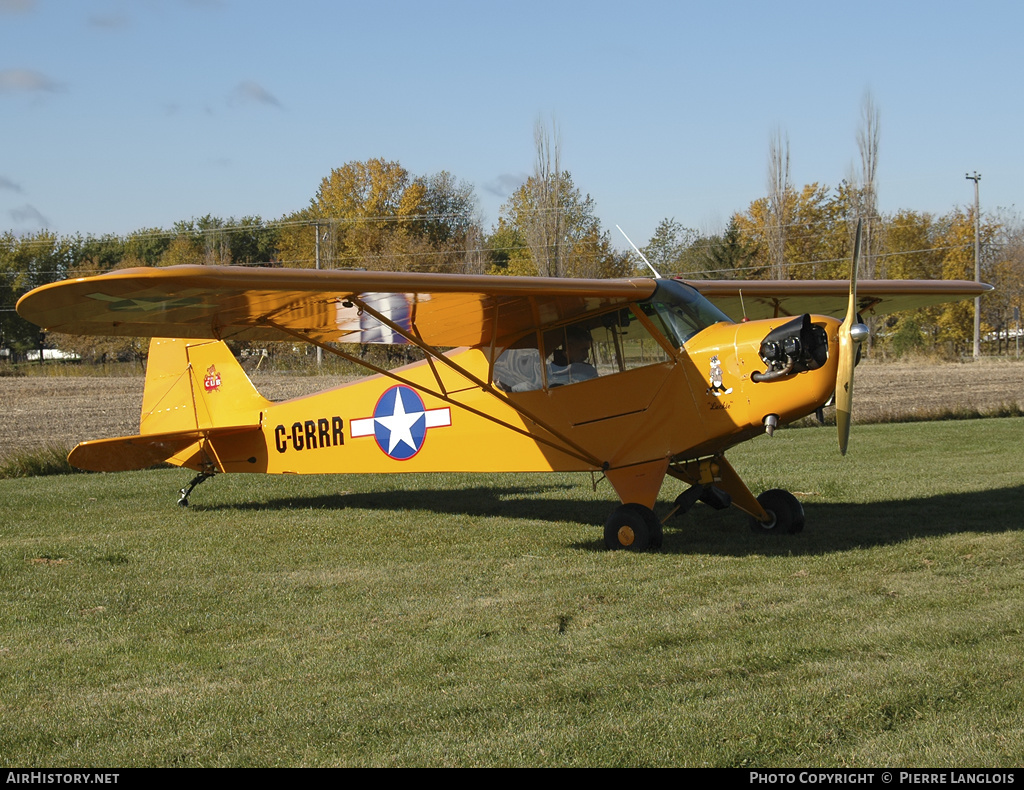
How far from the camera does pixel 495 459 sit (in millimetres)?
10000

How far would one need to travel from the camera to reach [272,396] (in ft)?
98.8

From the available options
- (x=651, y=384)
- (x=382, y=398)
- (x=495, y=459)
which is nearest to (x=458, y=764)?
(x=651, y=384)

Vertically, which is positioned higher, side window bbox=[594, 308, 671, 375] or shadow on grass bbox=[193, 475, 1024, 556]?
side window bbox=[594, 308, 671, 375]

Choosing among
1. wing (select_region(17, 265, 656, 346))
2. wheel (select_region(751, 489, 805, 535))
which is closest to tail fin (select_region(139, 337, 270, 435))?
wing (select_region(17, 265, 656, 346))

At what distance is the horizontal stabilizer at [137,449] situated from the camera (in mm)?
10961

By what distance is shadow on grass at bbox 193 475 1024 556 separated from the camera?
852 centimetres

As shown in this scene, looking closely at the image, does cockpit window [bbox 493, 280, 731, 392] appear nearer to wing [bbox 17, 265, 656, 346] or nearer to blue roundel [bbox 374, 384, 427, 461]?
wing [bbox 17, 265, 656, 346]

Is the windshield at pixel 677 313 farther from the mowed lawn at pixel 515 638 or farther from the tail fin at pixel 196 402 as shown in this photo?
the tail fin at pixel 196 402

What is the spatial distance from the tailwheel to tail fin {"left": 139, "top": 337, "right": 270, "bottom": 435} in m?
5.48

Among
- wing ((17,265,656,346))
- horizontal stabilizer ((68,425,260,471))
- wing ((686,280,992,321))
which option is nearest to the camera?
wing ((17,265,656,346))

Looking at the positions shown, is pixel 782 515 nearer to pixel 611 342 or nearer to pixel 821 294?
pixel 611 342

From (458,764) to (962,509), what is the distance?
303 inches

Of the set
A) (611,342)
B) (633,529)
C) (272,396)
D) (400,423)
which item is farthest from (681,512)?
(272,396)

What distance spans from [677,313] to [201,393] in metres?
6.65
